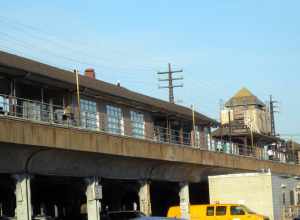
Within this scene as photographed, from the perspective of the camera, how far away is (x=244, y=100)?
311 feet

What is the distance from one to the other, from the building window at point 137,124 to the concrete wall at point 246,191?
8.83 metres

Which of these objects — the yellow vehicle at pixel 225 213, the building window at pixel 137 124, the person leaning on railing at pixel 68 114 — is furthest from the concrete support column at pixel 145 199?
the building window at pixel 137 124

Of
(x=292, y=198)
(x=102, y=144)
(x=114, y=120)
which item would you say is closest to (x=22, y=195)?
(x=102, y=144)

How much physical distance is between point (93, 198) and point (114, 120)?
11286mm

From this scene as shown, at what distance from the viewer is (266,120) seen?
93562mm

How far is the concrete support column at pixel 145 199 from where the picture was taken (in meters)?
37.9

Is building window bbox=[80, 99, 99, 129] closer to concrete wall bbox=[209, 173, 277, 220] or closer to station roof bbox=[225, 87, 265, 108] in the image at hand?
concrete wall bbox=[209, 173, 277, 220]

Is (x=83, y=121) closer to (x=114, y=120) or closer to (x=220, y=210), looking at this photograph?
(x=114, y=120)

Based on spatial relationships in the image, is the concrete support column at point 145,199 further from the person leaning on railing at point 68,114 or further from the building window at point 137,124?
the building window at point 137,124

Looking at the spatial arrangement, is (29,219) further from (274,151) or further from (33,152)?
(274,151)

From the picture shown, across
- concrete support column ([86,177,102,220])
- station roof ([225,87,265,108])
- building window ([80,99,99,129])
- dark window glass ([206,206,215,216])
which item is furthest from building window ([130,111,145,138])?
station roof ([225,87,265,108])

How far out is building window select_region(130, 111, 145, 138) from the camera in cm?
4606

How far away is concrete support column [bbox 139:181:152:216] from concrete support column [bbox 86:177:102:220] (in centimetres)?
584

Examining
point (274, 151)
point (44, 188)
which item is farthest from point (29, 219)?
point (274, 151)
